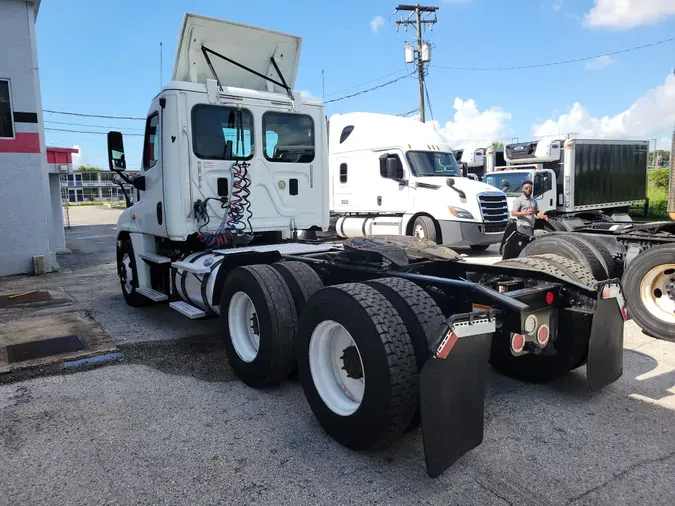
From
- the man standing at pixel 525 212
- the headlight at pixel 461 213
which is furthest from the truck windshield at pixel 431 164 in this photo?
the man standing at pixel 525 212

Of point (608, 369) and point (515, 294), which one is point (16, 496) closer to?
point (515, 294)

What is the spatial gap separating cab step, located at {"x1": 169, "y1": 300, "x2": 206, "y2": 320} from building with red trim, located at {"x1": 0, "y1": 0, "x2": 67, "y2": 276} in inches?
284

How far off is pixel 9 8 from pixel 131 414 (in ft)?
34.2

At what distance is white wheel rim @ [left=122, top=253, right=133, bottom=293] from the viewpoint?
7.62 m

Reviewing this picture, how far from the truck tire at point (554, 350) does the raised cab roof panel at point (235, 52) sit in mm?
4005

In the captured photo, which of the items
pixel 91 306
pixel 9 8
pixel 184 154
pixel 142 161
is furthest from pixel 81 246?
pixel 184 154

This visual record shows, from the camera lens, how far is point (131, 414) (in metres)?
4.00

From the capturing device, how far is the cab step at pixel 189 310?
17.8ft

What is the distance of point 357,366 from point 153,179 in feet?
13.7

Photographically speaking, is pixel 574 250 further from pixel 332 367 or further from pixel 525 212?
pixel 332 367

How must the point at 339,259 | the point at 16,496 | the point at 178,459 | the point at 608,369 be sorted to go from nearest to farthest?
the point at 16,496 < the point at 178,459 < the point at 608,369 < the point at 339,259

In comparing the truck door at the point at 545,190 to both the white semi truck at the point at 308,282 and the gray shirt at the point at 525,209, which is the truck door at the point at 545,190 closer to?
the gray shirt at the point at 525,209

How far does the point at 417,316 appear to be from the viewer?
3.13 meters

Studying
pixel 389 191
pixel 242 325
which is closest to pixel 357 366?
pixel 242 325
